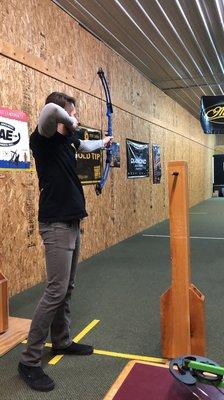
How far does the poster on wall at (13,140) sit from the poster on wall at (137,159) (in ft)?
11.0

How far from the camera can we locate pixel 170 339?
8.27ft

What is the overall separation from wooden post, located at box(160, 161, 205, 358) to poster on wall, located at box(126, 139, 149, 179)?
4941 mm

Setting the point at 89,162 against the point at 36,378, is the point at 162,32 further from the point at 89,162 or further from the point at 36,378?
the point at 36,378

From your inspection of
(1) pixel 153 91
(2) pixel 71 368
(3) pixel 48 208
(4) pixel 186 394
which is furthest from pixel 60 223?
(1) pixel 153 91

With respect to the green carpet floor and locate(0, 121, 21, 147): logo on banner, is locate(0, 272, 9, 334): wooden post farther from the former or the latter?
locate(0, 121, 21, 147): logo on banner

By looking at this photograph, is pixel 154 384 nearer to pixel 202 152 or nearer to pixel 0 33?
pixel 0 33

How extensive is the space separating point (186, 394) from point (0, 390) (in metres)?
1.29

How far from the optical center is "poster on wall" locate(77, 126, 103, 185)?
538cm

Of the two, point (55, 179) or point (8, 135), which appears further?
point (8, 135)

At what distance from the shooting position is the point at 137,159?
786cm

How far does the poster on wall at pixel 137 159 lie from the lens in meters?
7.39

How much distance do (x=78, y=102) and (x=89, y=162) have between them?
84cm

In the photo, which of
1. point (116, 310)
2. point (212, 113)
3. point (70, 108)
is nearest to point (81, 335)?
point (116, 310)

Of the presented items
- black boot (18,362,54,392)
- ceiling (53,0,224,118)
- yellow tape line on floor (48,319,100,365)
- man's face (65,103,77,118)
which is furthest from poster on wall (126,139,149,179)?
black boot (18,362,54,392)
